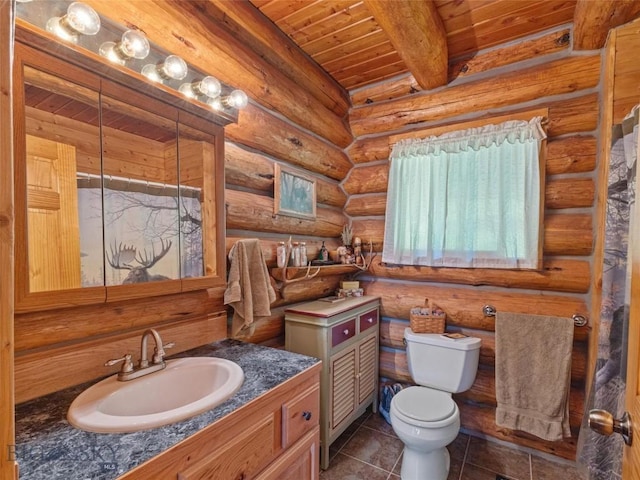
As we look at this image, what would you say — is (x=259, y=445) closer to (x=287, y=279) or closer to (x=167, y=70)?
(x=287, y=279)

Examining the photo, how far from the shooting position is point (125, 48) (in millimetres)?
1149

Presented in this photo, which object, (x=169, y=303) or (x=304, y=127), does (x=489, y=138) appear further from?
(x=169, y=303)

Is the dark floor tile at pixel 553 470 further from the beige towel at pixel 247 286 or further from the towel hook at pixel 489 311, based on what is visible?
the beige towel at pixel 247 286

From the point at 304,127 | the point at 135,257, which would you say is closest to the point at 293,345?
the point at 135,257

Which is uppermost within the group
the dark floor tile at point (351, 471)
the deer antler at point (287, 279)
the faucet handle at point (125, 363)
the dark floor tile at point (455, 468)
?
the deer antler at point (287, 279)

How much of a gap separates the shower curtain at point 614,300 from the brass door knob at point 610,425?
0.68 metres

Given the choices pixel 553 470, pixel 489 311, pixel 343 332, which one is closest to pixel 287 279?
pixel 343 332

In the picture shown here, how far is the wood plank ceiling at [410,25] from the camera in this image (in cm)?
164

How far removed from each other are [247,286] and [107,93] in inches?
41.2

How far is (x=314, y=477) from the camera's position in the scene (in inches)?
53.1

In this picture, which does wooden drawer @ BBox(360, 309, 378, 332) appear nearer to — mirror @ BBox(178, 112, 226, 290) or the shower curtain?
mirror @ BBox(178, 112, 226, 290)

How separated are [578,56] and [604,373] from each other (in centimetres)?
190

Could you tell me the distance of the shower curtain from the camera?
1.24 m

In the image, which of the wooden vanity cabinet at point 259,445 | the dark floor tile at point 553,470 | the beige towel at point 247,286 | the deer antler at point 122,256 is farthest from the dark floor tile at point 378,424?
the deer antler at point 122,256
